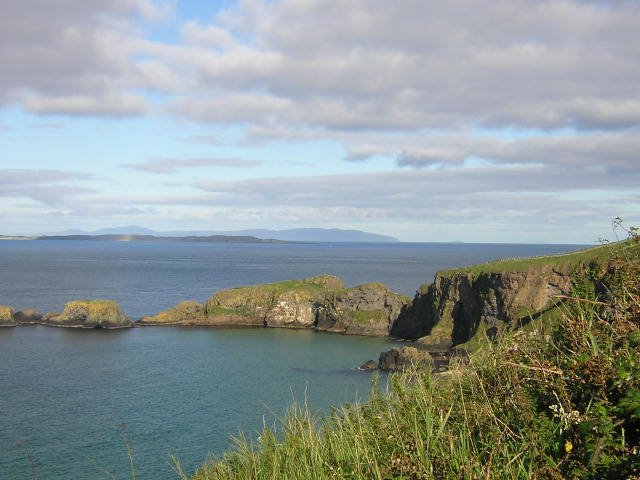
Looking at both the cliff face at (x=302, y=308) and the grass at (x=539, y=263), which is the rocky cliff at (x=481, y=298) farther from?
the cliff face at (x=302, y=308)

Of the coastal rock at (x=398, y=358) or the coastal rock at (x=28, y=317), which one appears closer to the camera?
the coastal rock at (x=398, y=358)

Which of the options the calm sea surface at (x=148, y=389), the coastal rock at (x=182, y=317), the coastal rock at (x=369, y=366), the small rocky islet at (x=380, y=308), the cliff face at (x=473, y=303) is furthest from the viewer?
the coastal rock at (x=182, y=317)

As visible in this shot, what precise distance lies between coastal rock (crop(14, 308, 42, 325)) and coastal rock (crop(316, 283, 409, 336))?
45287 mm

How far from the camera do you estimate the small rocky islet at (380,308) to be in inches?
2817

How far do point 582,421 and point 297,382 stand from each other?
52.5m

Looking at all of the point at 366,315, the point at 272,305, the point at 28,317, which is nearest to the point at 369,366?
the point at 366,315

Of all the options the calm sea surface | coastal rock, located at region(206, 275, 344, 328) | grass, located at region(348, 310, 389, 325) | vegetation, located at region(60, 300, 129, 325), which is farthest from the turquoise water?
grass, located at region(348, 310, 389, 325)

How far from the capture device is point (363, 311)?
9394 cm

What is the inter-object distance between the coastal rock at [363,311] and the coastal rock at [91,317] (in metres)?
31.4

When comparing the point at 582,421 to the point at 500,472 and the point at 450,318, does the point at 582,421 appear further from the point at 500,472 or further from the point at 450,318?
the point at 450,318

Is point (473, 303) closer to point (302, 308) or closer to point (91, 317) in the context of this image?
point (302, 308)

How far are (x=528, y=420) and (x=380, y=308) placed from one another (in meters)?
86.0

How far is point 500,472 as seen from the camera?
292 inches

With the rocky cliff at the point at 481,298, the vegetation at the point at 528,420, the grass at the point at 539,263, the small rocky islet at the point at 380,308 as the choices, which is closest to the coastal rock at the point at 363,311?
the small rocky islet at the point at 380,308
